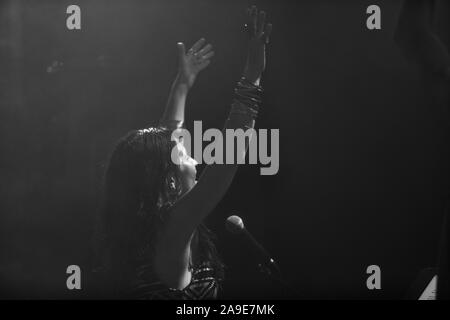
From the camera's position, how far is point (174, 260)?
5.13ft

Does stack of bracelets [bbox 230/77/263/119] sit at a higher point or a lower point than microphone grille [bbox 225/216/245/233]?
higher

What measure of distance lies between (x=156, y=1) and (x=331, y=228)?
115 centimetres

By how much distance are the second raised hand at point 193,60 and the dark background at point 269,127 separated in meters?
0.03

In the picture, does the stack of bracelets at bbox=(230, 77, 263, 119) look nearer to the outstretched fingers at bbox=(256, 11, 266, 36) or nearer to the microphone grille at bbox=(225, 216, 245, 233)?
the outstretched fingers at bbox=(256, 11, 266, 36)

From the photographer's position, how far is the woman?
1.52 meters

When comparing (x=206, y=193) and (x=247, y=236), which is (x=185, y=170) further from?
(x=247, y=236)

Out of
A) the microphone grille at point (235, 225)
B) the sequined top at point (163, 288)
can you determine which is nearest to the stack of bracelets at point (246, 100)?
the microphone grille at point (235, 225)

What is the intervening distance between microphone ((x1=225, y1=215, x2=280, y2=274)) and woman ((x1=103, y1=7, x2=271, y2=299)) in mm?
164

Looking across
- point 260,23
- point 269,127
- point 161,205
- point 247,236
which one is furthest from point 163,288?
point 260,23

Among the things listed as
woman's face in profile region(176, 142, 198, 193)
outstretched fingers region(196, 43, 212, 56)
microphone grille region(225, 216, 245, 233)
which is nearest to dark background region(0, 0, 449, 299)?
outstretched fingers region(196, 43, 212, 56)

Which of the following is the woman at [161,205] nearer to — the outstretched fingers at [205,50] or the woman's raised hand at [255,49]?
the woman's raised hand at [255,49]

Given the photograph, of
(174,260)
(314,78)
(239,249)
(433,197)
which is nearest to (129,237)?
(174,260)

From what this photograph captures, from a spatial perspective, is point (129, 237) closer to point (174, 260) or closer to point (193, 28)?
point (174, 260)

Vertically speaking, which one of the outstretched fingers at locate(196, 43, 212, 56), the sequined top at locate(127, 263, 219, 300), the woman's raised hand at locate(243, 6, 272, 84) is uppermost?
the outstretched fingers at locate(196, 43, 212, 56)
